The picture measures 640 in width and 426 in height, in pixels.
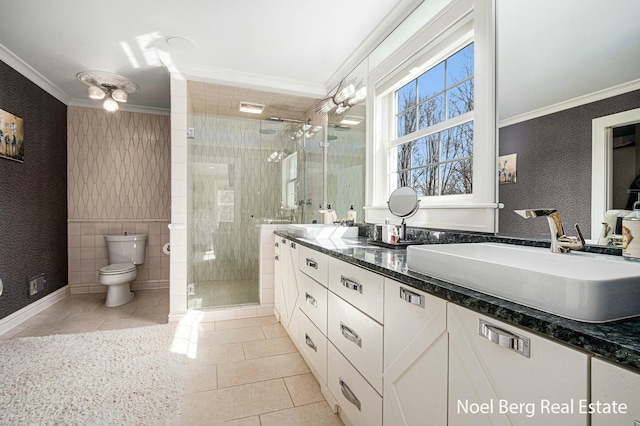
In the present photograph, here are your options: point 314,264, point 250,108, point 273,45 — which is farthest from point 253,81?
point 314,264

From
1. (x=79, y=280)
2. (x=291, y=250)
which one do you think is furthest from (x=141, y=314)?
(x=291, y=250)

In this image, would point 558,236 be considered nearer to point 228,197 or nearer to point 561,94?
point 561,94

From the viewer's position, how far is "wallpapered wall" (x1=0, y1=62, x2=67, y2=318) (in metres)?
2.68

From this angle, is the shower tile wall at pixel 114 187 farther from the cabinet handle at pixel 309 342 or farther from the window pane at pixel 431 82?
the window pane at pixel 431 82

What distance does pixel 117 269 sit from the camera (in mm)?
3318

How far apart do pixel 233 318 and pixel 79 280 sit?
7.31 feet

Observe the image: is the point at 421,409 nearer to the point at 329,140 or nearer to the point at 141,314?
the point at 329,140

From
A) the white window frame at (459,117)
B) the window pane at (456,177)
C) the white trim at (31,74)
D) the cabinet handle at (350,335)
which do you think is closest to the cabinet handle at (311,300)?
the cabinet handle at (350,335)

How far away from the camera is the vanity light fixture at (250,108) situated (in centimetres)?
335

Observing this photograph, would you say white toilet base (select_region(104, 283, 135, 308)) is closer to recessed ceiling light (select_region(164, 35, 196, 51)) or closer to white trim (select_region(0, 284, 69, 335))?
white trim (select_region(0, 284, 69, 335))

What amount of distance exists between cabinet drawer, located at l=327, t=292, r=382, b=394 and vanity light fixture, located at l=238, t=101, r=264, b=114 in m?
2.45

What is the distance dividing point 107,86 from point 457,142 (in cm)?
342

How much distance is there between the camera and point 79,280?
3805mm

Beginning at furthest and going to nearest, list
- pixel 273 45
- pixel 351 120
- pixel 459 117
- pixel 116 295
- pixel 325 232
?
1. pixel 116 295
2. pixel 351 120
3. pixel 273 45
4. pixel 325 232
5. pixel 459 117
